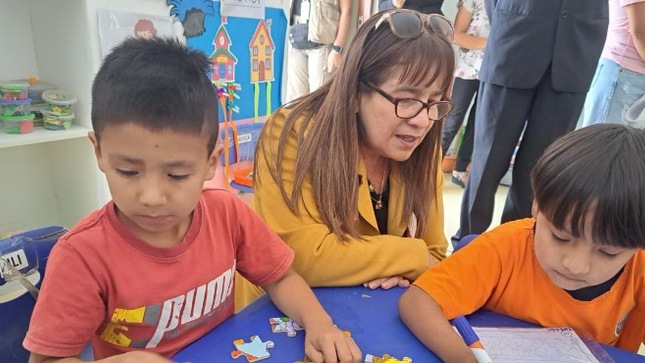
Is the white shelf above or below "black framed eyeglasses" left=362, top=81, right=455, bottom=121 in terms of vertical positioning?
below

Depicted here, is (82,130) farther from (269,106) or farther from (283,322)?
(283,322)

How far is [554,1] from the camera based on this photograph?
1683mm

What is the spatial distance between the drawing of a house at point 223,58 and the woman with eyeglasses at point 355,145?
0.97 metres

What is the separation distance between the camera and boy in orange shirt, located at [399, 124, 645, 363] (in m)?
0.73

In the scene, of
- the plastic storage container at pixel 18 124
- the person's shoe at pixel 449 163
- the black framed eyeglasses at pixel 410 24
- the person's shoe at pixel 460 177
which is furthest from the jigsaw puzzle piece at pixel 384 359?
the person's shoe at pixel 449 163

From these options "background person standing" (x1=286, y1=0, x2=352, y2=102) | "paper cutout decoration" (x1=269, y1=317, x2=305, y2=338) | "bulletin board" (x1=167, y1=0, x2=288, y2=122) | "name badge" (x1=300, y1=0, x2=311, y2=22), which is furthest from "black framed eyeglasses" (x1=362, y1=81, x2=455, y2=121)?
"name badge" (x1=300, y1=0, x2=311, y2=22)

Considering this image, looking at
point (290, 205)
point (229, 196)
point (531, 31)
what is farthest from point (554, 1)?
point (229, 196)

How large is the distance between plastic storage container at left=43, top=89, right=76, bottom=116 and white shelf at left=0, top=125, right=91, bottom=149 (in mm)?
63

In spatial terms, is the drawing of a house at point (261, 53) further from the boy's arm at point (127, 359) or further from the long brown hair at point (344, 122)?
the boy's arm at point (127, 359)

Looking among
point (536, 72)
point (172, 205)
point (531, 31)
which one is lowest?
point (172, 205)

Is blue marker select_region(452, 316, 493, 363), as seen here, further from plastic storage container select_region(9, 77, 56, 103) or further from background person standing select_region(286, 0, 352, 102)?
background person standing select_region(286, 0, 352, 102)

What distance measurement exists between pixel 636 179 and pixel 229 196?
65cm

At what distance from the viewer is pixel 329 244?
3.05 ft

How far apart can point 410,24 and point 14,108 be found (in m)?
1.19
